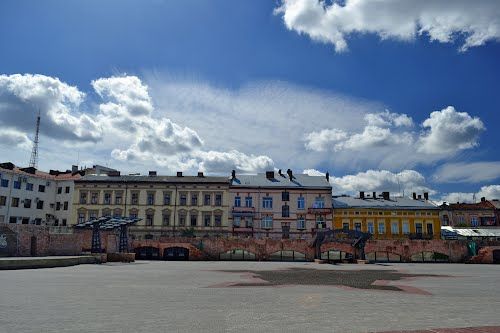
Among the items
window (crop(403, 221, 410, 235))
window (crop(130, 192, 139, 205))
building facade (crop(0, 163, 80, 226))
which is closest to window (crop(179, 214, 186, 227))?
window (crop(130, 192, 139, 205))

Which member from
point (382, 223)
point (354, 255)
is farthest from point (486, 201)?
point (354, 255)

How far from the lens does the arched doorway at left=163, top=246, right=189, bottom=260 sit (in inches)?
2021

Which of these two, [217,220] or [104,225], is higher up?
[217,220]

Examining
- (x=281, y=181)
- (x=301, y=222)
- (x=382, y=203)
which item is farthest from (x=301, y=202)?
(x=382, y=203)

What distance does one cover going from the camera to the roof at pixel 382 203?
200ft

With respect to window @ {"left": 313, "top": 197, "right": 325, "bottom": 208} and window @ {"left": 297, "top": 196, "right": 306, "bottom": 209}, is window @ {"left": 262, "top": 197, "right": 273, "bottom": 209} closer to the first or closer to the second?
window @ {"left": 297, "top": 196, "right": 306, "bottom": 209}

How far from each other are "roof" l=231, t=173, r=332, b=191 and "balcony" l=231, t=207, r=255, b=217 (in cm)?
391

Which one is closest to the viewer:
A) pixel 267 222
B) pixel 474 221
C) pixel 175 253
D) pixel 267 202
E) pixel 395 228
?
pixel 175 253

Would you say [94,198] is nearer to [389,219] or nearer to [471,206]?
[389,219]

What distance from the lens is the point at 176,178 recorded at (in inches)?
2445

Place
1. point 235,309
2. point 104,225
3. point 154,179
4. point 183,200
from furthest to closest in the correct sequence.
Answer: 1. point 154,179
2. point 183,200
3. point 104,225
4. point 235,309

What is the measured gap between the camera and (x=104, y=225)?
42.2 m

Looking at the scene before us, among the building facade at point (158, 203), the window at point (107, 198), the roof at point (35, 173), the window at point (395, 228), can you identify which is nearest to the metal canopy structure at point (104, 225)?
the building facade at point (158, 203)

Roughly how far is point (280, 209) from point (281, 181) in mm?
5310
